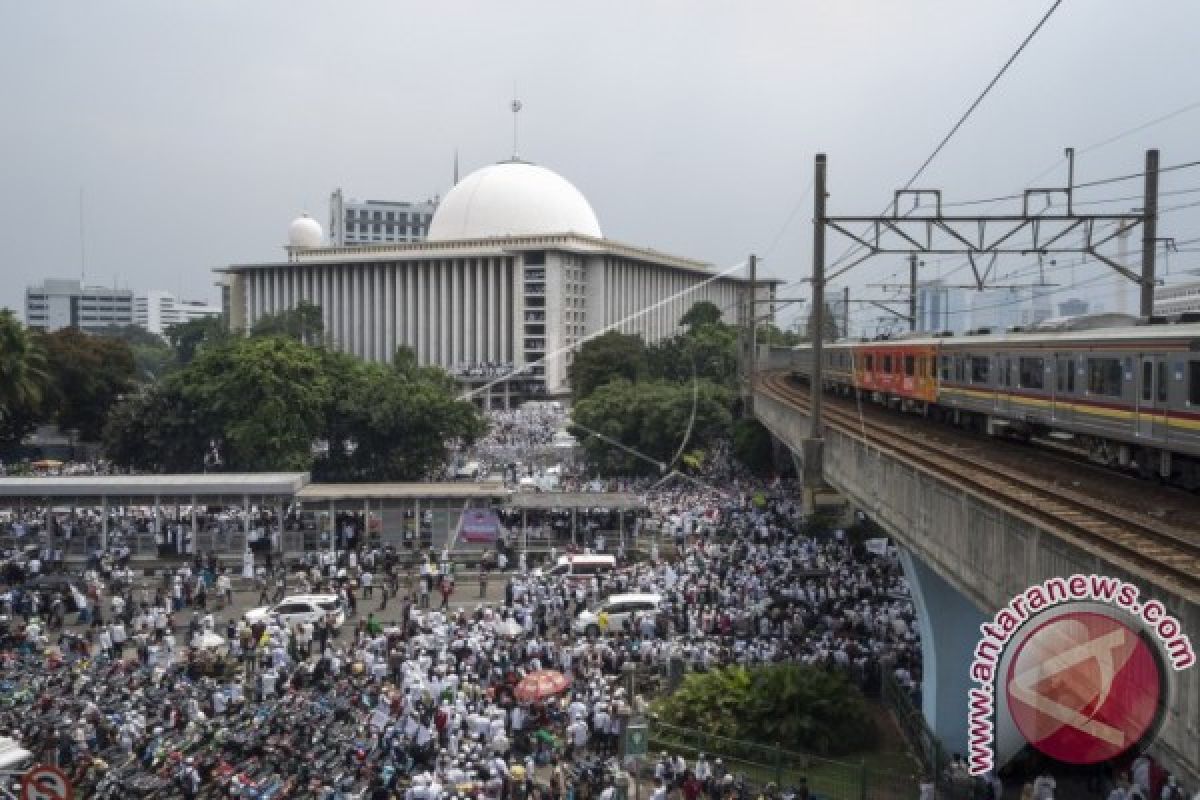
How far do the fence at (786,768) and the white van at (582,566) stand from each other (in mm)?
9684

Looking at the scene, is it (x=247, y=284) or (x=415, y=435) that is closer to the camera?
(x=415, y=435)

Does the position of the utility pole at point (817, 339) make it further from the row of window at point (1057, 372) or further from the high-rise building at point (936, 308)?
the high-rise building at point (936, 308)

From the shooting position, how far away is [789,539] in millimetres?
31359

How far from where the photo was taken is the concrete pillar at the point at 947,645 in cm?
1725

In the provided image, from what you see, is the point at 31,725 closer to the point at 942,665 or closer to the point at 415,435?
the point at 942,665

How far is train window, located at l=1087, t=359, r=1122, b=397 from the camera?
48.5 feet

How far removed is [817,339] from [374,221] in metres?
174

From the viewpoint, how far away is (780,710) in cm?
1795

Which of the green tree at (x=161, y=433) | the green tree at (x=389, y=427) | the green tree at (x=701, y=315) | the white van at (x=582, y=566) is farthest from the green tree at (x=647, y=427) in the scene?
the green tree at (x=701, y=315)

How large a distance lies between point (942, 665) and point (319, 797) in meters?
9.41

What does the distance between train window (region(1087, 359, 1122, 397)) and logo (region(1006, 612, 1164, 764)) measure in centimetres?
630

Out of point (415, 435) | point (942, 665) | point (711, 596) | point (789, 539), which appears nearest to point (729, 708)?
point (942, 665)

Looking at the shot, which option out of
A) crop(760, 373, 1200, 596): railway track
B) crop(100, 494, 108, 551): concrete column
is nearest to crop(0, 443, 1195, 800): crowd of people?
crop(100, 494, 108, 551): concrete column

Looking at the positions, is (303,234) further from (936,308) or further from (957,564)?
(957,564)
